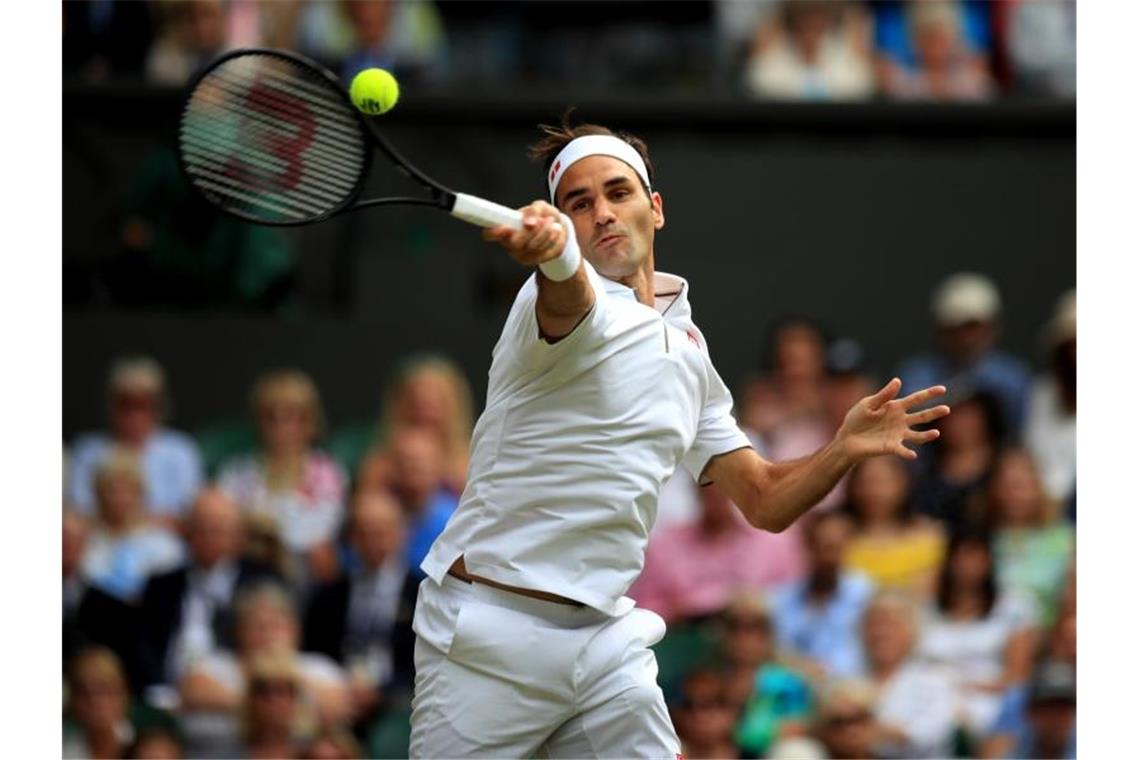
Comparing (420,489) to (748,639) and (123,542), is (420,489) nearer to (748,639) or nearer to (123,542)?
(123,542)

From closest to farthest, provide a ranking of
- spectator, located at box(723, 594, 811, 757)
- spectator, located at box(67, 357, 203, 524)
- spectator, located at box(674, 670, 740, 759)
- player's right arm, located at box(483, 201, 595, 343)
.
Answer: player's right arm, located at box(483, 201, 595, 343) → spectator, located at box(674, 670, 740, 759) → spectator, located at box(723, 594, 811, 757) → spectator, located at box(67, 357, 203, 524)

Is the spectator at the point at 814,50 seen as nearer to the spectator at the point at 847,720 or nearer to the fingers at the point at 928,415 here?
the spectator at the point at 847,720

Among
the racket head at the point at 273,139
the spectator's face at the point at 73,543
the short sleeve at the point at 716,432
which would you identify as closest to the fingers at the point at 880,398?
the short sleeve at the point at 716,432

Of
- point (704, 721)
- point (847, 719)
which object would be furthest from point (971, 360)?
point (704, 721)

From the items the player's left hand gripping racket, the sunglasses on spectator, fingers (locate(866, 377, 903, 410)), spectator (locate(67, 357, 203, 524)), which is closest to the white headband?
the player's left hand gripping racket

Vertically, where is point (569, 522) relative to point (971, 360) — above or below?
below

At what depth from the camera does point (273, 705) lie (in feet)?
30.2

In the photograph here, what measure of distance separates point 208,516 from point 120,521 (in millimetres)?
433

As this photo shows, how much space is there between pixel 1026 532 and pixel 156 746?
387 cm

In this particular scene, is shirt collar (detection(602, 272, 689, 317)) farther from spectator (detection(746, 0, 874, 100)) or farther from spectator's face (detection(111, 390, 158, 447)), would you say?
spectator (detection(746, 0, 874, 100))

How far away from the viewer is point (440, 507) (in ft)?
31.6

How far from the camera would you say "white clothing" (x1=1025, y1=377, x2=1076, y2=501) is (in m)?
9.72

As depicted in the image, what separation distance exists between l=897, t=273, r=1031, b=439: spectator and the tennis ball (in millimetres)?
5024

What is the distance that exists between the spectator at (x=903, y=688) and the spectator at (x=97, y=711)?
3.18 meters
